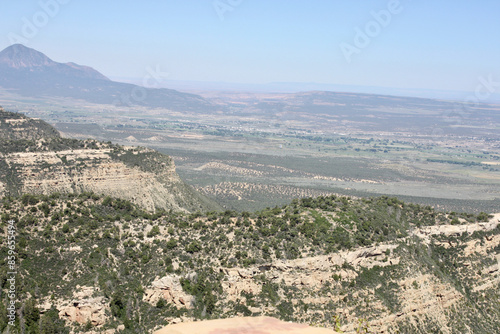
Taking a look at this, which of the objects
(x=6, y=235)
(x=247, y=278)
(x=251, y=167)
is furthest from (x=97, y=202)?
(x=251, y=167)

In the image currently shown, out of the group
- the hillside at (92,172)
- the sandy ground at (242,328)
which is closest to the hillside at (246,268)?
the sandy ground at (242,328)

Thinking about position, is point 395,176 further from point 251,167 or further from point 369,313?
point 369,313

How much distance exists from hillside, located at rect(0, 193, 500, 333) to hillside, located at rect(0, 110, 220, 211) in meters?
18.9

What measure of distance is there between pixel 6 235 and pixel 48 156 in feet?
94.5

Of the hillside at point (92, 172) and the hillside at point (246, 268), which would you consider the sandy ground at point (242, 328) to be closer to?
the hillside at point (246, 268)

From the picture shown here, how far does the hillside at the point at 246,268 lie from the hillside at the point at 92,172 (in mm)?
18872

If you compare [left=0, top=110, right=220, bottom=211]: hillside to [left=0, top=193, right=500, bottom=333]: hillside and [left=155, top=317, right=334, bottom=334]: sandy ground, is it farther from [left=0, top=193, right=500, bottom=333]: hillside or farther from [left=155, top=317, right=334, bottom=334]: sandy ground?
[left=155, top=317, right=334, bottom=334]: sandy ground

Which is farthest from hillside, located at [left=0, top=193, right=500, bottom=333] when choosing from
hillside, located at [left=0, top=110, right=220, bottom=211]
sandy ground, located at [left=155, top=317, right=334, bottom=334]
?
hillside, located at [left=0, top=110, right=220, bottom=211]

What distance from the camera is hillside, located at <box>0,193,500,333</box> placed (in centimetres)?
3005

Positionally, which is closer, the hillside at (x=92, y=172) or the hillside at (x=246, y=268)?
the hillside at (x=246, y=268)

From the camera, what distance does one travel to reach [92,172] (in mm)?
59812

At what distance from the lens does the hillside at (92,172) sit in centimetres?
5581

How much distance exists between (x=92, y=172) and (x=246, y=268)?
33.2 meters

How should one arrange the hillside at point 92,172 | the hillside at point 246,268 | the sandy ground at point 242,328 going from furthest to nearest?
the hillside at point 92,172, the hillside at point 246,268, the sandy ground at point 242,328
